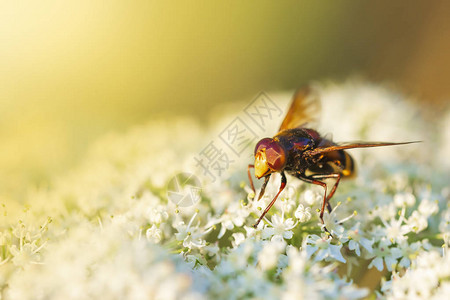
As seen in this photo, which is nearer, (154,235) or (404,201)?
(154,235)

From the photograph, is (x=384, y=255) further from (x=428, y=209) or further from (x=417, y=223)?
(x=428, y=209)

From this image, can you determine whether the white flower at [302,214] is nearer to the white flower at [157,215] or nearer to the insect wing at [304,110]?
the white flower at [157,215]

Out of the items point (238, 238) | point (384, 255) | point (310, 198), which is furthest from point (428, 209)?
point (238, 238)

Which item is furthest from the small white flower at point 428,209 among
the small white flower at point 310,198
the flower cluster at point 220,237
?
the small white flower at point 310,198

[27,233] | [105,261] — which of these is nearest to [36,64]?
[27,233]

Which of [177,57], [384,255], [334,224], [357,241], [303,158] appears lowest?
[384,255]

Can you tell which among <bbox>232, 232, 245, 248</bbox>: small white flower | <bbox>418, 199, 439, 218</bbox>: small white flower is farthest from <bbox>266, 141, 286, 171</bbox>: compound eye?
<bbox>418, 199, 439, 218</bbox>: small white flower
